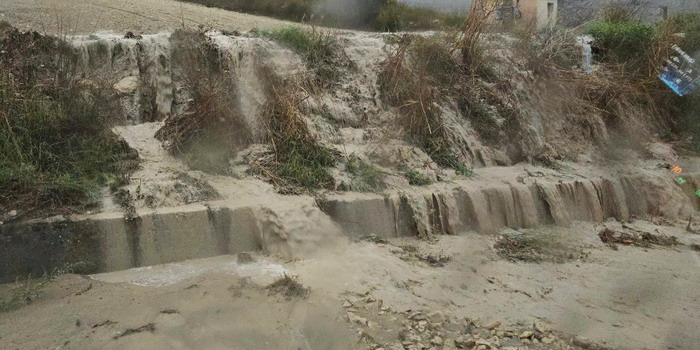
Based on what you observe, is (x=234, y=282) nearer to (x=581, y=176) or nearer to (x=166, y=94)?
(x=166, y=94)

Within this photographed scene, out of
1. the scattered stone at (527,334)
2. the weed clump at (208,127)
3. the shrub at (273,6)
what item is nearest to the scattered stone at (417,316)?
the scattered stone at (527,334)

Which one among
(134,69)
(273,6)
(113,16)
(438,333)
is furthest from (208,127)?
(273,6)

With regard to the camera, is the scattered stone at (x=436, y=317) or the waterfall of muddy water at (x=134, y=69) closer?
the scattered stone at (x=436, y=317)

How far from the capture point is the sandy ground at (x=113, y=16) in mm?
8023

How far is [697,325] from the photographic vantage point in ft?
15.2

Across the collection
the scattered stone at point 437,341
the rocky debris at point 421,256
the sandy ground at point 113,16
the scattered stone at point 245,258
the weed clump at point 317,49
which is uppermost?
the sandy ground at point 113,16

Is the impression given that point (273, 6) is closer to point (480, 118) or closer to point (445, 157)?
point (480, 118)

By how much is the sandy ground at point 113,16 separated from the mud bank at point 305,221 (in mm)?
3053

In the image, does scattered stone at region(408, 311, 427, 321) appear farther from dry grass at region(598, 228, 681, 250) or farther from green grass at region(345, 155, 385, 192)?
dry grass at region(598, 228, 681, 250)

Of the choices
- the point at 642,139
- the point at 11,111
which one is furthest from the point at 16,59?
the point at 642,139

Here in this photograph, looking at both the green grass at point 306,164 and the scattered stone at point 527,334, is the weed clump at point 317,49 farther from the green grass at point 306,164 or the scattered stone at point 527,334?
the scattered stone at point 527,334

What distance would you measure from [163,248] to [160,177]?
31.2 inches

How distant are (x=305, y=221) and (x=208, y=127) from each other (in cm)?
158

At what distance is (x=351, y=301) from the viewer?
464cm
